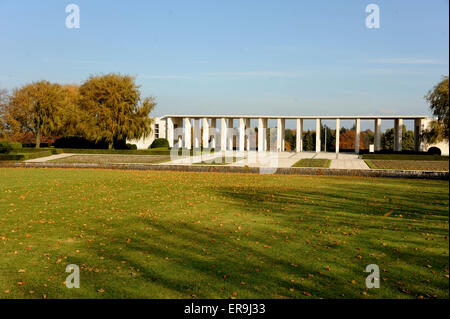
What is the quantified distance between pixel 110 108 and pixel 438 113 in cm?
3351

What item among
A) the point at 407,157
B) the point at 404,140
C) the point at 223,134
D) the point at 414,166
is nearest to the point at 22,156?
the point at 223,134

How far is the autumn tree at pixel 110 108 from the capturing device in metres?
39.8

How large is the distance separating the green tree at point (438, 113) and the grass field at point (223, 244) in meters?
24.9

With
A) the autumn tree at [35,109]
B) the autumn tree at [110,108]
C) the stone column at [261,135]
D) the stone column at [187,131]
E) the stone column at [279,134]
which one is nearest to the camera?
the autumn tree at [110,108]

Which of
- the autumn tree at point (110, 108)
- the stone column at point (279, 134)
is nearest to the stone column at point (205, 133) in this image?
the stone column at point (279, 134)

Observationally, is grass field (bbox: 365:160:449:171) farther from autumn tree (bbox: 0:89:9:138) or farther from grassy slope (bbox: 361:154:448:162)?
autumn tree (bbox: 0:89:9:138)

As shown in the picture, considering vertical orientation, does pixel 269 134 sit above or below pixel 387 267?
above

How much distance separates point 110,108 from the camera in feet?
131

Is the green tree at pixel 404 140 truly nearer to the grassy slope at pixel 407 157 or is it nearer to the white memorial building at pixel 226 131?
the white memorial building at pixel 226 131

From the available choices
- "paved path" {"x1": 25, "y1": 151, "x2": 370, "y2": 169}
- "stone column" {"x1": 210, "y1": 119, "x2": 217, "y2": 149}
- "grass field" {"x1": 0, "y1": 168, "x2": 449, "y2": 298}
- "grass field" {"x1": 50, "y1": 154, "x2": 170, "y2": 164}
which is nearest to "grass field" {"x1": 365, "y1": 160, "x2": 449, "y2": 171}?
"paved path" {"x1": 25, "y1": 151, "x2": 370, "y2": 169}
